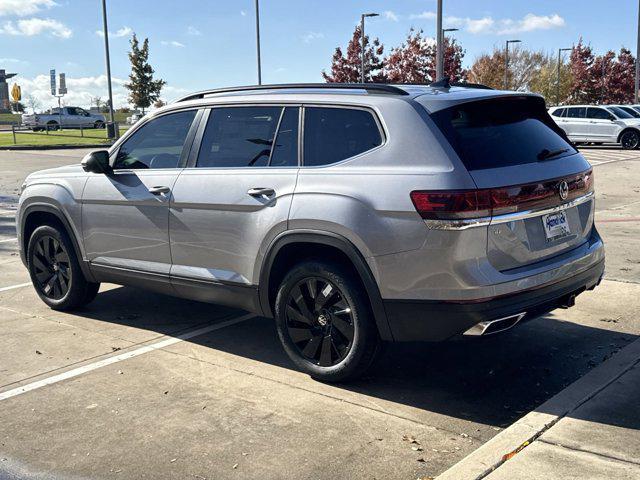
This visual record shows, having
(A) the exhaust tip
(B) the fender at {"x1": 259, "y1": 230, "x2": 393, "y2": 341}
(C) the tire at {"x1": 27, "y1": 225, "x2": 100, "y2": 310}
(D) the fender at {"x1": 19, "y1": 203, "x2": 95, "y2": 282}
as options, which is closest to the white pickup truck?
(C) the tire at {"x1": 27, "y1": 225, "x2": 100, "y2": 310}

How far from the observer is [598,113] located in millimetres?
29875

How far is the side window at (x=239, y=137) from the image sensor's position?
17.1ft

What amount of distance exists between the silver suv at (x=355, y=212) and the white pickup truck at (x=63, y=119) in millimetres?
47623

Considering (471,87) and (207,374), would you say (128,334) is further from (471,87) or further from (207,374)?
(471,87)

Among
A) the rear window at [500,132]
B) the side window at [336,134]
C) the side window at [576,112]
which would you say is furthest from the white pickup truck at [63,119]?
the rear window at [500,132]

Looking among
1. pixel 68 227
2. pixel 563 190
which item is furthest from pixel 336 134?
pixel 68 227

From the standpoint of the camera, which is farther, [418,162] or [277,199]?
[277,199]

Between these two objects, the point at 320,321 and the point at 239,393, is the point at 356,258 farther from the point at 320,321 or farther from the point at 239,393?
the point at 239,393

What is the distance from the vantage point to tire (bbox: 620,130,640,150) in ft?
95.2

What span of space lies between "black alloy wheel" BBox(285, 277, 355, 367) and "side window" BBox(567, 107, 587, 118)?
27784 millimetres

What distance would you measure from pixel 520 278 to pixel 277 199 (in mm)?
1575

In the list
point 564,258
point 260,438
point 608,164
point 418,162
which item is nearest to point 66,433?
point 260,438

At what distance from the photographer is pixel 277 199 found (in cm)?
494

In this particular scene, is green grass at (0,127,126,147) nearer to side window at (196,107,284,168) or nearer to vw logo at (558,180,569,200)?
side window at (196,107,284,168)
